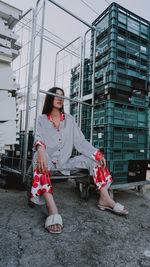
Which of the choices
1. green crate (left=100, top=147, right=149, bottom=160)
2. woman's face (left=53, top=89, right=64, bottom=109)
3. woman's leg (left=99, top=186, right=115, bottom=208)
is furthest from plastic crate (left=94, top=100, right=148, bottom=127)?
woman's leg (left=99, top=186, right=115, bottom=208)

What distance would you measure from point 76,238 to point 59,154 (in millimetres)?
803

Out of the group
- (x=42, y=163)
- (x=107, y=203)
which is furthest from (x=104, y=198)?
(x=42, y=163)

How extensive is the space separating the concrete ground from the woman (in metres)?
0.18

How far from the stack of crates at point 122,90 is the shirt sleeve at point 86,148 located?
14.0 inches

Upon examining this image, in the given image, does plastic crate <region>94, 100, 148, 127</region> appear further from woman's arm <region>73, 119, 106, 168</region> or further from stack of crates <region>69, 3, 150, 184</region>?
woman's arm <region>73, 119, 106, 168</region>

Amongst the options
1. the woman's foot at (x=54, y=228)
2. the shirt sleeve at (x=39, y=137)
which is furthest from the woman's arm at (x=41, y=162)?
the woman's foot at (x=54, y=228)

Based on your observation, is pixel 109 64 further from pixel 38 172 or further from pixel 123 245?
pixel 123 245

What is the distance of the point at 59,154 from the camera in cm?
172

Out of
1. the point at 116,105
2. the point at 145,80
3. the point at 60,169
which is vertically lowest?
the point at 60,169

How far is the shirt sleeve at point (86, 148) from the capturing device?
5.50 ft

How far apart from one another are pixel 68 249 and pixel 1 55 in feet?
4.16

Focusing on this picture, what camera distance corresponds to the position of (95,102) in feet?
7.70

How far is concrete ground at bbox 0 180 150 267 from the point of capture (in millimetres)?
886

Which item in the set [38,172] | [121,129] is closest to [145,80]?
[121,129]
